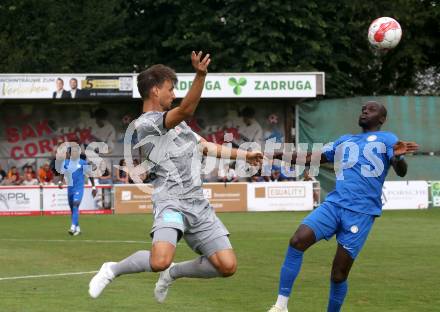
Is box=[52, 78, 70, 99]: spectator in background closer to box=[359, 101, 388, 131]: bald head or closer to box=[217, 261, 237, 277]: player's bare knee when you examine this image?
box=[359, 101, 388, 131]: bald head

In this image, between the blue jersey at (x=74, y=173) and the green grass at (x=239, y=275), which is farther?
the blue jersey at (x=74, y=173)

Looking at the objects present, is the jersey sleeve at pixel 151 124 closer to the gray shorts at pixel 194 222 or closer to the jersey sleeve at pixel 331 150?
the gray shorts at pixel 194 222

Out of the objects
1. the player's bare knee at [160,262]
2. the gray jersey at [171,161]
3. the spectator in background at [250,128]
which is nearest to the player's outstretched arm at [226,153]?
the gray jersey at [171,161]

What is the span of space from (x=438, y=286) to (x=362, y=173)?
335 cm

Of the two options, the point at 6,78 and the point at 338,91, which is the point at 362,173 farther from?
the point at 338,91

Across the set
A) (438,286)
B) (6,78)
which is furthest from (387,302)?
(6,78)

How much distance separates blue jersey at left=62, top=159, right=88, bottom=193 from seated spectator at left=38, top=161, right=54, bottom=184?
11.0 metres

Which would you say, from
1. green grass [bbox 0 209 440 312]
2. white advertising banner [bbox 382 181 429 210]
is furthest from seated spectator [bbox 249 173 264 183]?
green grass [bbox 0 209 440 312]

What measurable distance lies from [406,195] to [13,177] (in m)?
13.9

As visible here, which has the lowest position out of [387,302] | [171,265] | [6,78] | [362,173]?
[387,302]

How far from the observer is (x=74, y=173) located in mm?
21219

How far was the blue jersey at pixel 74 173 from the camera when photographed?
2112cm

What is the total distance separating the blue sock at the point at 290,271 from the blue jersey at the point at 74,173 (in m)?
12.5

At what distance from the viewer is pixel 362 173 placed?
9.39 metres
